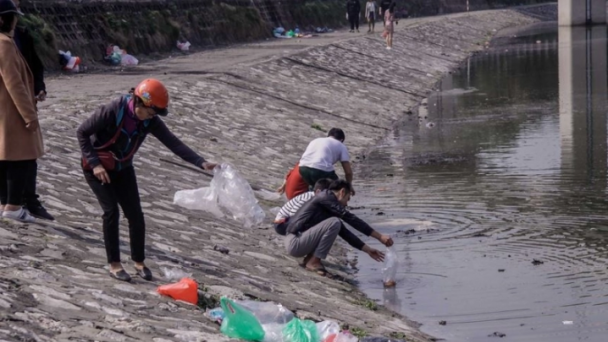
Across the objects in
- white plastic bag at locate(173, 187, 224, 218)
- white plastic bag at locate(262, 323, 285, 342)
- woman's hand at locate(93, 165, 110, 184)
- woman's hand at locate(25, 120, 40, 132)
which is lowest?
white plastic bag at locate(173, 187, 224, 218)

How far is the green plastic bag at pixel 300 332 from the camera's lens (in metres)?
7.19

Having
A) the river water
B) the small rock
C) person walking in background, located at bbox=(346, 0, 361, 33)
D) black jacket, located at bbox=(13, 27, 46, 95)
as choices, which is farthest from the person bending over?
person walking in background, located at bbox=(346, 0, 361, 33)

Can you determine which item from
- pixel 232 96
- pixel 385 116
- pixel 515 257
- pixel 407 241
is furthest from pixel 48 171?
pixel 385 116

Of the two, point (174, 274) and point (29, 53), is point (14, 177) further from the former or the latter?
point (174, 274)

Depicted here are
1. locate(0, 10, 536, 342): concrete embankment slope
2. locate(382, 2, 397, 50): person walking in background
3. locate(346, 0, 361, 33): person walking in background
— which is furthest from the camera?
locate(346, 0, 361, 33): person walking in background

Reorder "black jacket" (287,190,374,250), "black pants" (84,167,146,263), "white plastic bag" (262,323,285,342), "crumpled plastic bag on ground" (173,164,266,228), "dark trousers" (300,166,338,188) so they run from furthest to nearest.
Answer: "dark trousers" (300,166,338,188) < "crumpled plastic bag on ground" (173,164,266,228) < "black jacket" (287,190,374,250) < "black pants" (84,167,146,263) < "white plastic bag" (262,323,285,342)

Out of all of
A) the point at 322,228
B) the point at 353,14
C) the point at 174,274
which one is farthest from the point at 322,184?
the point at 353,14

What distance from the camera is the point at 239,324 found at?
23.6 feet

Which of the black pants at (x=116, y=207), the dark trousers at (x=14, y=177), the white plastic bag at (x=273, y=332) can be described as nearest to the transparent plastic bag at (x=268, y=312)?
the white plastic bag at (x=273, y=332)

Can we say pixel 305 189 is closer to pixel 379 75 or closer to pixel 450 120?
pixel 450 120

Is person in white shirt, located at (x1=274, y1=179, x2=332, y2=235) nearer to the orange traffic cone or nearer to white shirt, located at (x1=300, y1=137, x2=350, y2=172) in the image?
white shirt, located at (x1=300, y1=137, x2=350, y2=172)

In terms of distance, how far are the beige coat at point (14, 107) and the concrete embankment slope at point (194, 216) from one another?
A: 23.4 inches

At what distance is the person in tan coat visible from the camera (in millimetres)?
8523

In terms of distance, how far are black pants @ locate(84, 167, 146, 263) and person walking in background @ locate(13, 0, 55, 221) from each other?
1.26 meters
